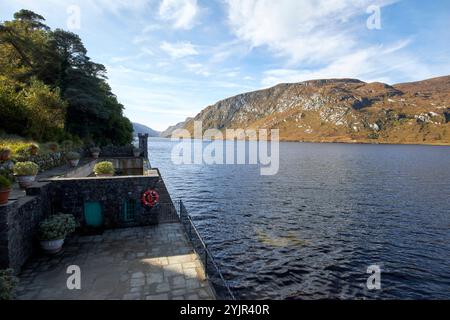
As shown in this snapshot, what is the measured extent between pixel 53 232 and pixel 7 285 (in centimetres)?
458

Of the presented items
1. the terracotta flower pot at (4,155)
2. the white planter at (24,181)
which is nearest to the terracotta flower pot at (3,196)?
the white planter at (24,181)

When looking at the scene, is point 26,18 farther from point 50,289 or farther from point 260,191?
point 50,289

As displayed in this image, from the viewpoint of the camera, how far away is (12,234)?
33.9 ft

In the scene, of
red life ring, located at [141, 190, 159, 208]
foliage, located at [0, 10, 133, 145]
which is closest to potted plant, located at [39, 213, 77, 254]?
red life ring, located at [141, 190, 159, 208]

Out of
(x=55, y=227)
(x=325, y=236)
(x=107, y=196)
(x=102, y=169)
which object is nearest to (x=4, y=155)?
(x=102, y=169)

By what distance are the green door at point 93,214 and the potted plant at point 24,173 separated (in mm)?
3125

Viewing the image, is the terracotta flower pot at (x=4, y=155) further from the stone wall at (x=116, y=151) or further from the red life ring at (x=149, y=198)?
the stone wall at (x=116, y=151)

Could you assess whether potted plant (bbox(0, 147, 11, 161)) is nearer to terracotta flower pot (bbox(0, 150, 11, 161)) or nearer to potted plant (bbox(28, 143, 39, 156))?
terracotta flower pot (bbox(0, 150, 11, 161))

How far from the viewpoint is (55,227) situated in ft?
41.2

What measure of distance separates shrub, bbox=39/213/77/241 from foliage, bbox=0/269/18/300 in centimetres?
371

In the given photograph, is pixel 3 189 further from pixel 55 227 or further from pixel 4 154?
pixel 4 154

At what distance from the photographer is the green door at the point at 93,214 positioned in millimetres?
15281

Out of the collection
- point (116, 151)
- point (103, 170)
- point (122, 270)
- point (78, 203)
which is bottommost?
point (122, 270)
